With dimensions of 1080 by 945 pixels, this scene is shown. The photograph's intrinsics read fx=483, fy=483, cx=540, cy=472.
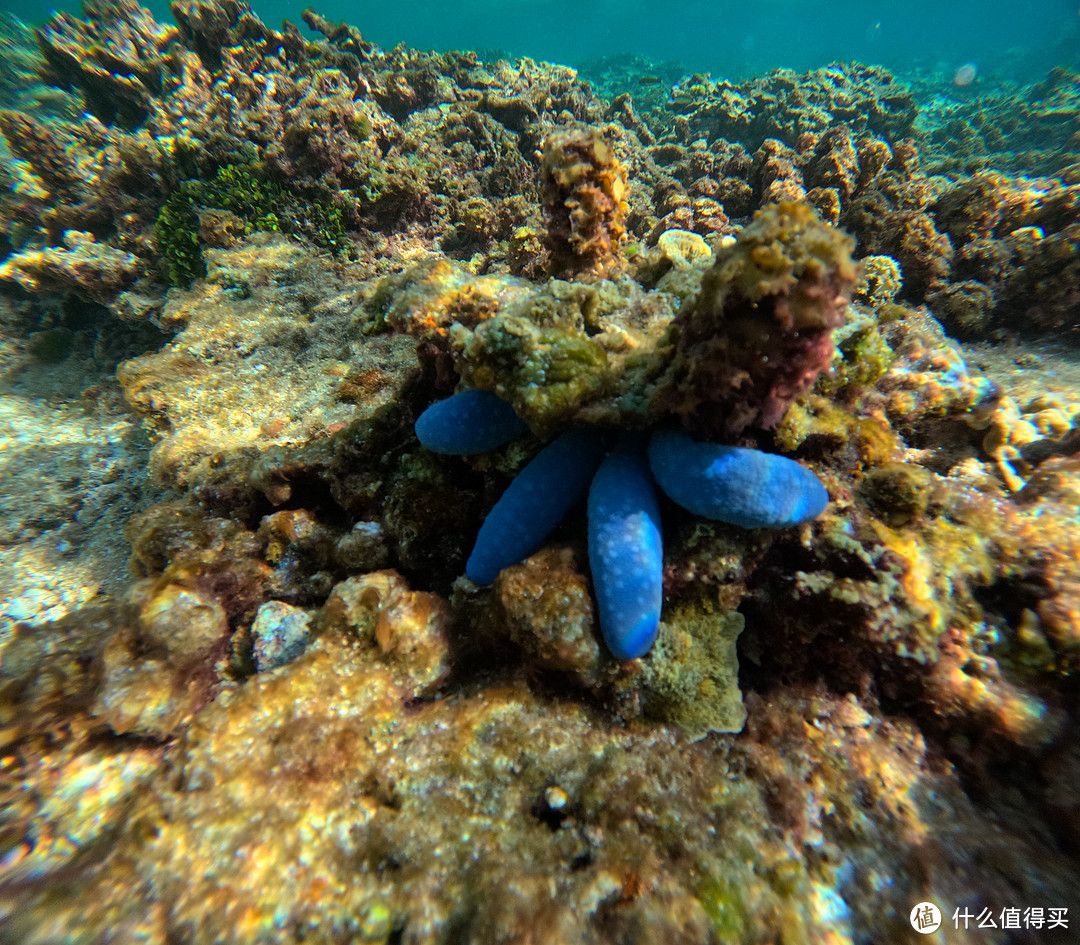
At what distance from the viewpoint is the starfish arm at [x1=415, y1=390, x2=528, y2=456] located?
8.83ft

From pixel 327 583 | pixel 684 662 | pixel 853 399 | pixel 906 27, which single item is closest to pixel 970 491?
pixel 853 399

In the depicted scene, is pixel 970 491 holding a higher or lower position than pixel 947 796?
higher

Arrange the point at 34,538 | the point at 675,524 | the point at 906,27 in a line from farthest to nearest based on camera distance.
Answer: the point at 906,27, the point at 34,538, the point at 675,524

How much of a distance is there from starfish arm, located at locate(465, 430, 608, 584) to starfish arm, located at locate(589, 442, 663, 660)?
9.7 inches

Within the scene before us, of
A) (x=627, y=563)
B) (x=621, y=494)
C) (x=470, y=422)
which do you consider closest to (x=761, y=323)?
(x=621, y=494)

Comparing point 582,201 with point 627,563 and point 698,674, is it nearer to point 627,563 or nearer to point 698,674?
point 627,563

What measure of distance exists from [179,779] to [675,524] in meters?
2.58

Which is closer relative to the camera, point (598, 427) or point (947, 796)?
point (947, 796)

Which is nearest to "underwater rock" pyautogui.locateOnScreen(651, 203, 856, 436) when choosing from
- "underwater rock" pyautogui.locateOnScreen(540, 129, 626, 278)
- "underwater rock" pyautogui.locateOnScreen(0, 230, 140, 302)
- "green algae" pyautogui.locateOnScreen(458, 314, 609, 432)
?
"green algae" pyautogui.locateOnScreen(458, 314, 609, 432)

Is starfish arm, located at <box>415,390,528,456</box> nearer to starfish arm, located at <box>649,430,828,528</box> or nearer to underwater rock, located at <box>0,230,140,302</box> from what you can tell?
starfish arm, located at <box>649,430,828,528</box>

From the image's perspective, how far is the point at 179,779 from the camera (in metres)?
2.12

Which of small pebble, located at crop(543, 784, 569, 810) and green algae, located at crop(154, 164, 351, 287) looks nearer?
small pebble, located at crop(543, 784, 569, 810)

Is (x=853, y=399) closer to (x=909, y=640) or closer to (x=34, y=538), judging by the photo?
(x=909, y=640)

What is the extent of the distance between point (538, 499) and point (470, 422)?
0.58m
